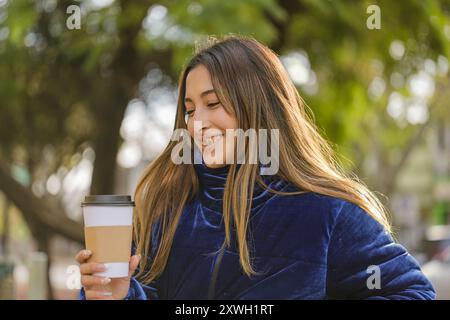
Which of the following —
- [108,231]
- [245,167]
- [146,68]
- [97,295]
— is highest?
[146,68]

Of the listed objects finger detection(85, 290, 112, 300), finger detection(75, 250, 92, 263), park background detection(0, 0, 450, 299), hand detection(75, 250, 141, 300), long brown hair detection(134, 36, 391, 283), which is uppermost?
park background detection(0, 0, 450, 299)

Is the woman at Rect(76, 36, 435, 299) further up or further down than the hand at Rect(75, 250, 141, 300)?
further up

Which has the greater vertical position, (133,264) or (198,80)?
(198,80)

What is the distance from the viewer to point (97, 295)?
154 centimetres

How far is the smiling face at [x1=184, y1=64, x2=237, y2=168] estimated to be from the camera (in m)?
1.78

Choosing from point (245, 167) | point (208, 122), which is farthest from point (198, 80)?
point (245, 167)

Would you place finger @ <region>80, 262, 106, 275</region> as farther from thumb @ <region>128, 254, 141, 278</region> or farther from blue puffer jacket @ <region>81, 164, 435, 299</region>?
blue puffer jacket @ <region>81, 164, 435, 299</region>

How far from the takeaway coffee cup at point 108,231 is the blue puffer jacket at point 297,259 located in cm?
15

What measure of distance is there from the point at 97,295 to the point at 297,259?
17.3 inches

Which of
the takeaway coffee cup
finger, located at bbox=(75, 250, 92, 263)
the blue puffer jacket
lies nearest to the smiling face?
the blue puffer jacket

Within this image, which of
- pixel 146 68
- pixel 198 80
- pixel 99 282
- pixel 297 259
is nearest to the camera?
pixel 99 282

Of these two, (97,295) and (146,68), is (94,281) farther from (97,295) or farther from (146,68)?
(146,68)

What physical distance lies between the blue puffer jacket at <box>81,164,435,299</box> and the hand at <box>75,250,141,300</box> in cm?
10

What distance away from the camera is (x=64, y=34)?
7.11m
